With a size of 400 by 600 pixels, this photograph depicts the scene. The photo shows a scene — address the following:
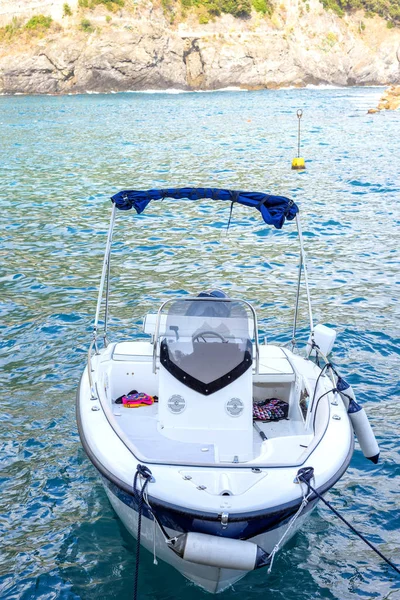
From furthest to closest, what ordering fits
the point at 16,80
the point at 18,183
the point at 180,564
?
the point at 16,80, the point at 18,183, the point at 180,564

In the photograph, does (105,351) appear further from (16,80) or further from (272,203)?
(16,80)

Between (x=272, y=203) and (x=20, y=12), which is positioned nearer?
(x=272, y=203)

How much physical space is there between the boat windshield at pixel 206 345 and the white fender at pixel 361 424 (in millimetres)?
1251

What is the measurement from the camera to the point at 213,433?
7383mm

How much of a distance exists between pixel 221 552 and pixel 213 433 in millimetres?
1831

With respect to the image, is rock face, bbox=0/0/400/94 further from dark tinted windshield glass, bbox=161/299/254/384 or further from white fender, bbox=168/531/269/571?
white fender, bbox=168/531/269/571

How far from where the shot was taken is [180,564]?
622cm

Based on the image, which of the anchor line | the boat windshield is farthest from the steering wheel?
the anchor line

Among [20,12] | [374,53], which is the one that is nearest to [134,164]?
[20,12]

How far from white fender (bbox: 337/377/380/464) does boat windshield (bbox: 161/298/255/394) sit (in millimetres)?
1251

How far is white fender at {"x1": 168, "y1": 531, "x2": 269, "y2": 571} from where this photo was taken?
5.67 metres

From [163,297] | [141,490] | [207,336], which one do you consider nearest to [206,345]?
[207,336]

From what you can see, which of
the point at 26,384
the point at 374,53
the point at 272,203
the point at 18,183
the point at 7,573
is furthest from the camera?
the point at 374,53

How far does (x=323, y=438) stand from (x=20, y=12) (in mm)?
103059
